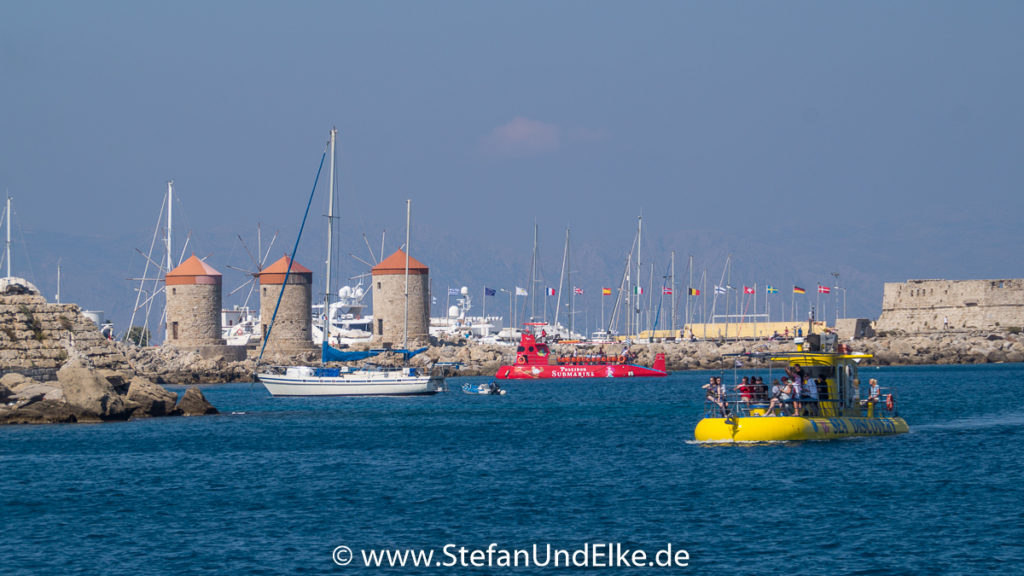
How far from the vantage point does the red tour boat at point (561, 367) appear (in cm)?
7519

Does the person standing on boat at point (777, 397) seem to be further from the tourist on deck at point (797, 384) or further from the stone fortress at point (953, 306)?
the stone fortress at point (953, 306)

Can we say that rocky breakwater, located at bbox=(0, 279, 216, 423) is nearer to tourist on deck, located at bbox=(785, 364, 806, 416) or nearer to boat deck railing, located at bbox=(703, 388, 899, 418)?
boat deck railing, located at bbox=(703, 388, 899, 418)

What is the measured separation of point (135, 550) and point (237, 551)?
1475mm

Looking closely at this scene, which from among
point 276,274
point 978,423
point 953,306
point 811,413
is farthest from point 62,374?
point 953,306

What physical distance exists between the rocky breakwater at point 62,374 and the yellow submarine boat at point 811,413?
19245 mm

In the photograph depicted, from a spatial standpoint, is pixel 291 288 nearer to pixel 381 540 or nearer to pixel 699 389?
pixel 699 389

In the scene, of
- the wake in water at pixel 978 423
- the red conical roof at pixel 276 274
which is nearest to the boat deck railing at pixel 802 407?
the wake in water at pixel 978 423

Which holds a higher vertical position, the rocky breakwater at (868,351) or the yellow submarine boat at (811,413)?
the rocky breakwater at (868,351)

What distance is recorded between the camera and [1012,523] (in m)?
18.0

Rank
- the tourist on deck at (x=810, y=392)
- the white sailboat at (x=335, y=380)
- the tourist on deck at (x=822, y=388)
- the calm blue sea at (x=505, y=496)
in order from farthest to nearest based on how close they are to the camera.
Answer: the white sailboat at (x=335, y=380), the tourist on deck at (x=822, y=388), the tourist on deck at (x=810, y=392), the calm blue sea at (x=505, y=496)

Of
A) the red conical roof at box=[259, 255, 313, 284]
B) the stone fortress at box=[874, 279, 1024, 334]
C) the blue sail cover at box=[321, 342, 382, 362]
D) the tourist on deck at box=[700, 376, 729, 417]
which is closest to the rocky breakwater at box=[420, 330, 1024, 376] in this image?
the stone fortress at box=[874, 279, 1024, 334]

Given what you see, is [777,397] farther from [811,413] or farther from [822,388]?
[822,388]

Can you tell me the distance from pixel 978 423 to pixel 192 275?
55.0 meters

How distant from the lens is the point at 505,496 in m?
21.6
